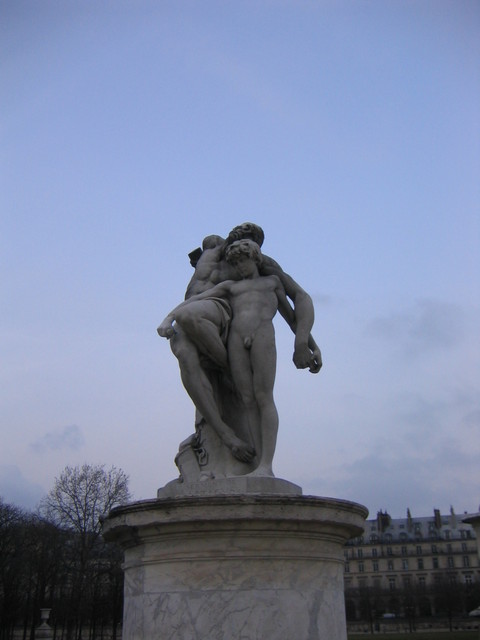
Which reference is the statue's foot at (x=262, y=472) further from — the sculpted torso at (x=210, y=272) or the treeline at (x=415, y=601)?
the treeline at (x=415, y=601)

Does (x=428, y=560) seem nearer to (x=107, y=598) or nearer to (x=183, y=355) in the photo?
(x=107, y=598)

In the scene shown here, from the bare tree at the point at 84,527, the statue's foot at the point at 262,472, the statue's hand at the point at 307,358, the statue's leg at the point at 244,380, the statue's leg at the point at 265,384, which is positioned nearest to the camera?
the statue's foot at the point at 262,472

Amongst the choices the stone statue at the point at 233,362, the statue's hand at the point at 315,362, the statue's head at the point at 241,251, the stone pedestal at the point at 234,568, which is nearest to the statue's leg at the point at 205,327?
the stone statue at the point at 233,362

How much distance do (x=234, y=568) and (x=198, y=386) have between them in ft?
6.07

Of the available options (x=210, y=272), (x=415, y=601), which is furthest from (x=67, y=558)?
(x=415, y=601)

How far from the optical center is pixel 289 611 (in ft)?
16.3

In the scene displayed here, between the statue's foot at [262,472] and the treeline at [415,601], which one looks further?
the treeline at [415,601]

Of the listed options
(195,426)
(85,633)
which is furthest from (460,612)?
(195,426)

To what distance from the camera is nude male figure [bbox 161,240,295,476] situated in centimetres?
621

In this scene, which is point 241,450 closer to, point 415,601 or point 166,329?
point 166,329

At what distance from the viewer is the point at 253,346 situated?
6387 mm

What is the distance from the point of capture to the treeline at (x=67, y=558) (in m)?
37.4

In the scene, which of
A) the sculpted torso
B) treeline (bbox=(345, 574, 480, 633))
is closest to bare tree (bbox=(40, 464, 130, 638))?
the sculpted torso

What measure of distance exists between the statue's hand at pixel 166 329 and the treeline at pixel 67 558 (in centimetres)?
3217
